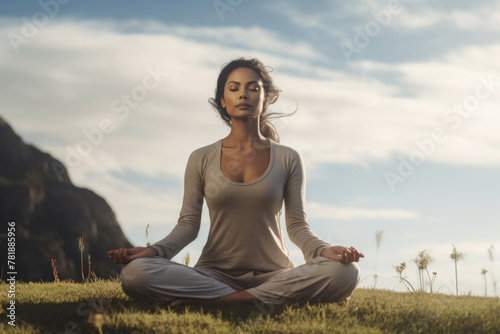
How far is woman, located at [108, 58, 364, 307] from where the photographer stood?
527 centimetres

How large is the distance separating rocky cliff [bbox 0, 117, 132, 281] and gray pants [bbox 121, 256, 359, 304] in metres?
7.00

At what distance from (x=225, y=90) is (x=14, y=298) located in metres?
3.50

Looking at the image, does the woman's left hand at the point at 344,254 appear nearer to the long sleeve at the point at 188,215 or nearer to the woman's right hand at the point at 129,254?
the long sleeve at the point at 188,215

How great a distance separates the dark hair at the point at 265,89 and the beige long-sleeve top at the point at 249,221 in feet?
1.85

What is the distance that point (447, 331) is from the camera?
433cm

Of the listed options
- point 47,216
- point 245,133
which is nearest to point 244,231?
point 245,133

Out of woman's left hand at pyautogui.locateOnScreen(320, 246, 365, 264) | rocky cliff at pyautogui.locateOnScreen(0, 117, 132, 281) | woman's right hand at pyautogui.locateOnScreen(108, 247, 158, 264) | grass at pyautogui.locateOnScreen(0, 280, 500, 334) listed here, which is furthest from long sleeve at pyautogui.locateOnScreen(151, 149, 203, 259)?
rocky cliff at pyautogui.locateOnScreen(0, 117, 132, 281)

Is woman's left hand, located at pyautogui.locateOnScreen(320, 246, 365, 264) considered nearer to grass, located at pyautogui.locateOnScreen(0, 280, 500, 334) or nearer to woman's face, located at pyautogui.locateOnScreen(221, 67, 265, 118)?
grass, located at pyautogui.locateOnScreen(0, 280, 500, 334)

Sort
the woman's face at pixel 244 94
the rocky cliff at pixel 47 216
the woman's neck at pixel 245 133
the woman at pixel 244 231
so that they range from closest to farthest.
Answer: the woman at pixel 244 231
the woman's face at pixel 244 94
the woman's neck at pixel 245 133
the rocky cliff at pixel 47 216

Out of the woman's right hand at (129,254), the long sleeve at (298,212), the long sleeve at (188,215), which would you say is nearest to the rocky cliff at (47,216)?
the long sleeve at (188,215)

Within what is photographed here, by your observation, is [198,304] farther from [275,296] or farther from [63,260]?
[63,260]

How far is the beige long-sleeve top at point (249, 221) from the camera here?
18.8ft

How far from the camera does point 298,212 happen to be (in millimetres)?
5891

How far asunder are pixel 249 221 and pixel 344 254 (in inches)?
45.8
